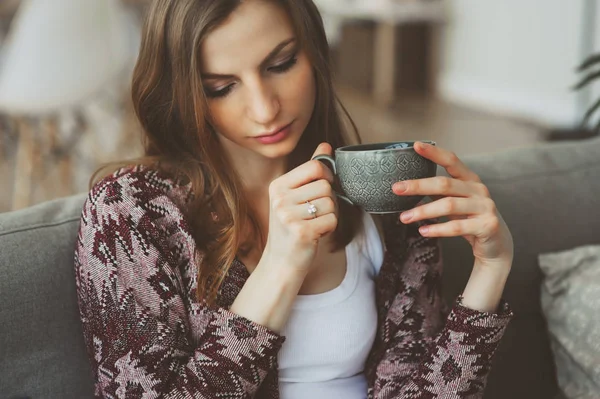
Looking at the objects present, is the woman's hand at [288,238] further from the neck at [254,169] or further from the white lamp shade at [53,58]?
the white lamp shade at [53,58]

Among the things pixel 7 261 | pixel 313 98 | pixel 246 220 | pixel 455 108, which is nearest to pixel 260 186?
pixel 246 220

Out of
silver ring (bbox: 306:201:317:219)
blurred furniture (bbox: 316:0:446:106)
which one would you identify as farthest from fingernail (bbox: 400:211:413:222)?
blurred furniture (bbox: 316:0:446:106)

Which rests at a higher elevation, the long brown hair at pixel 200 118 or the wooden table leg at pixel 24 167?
the long brown hair at pixel 200 118

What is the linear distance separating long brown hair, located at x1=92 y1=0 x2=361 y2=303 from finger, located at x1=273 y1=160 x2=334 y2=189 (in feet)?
0.66

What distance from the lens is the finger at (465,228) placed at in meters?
0.86

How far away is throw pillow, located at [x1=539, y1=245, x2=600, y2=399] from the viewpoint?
1.19 meters

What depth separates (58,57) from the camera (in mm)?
2781

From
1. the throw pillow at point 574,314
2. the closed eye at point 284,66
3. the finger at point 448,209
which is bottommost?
the throw pillow at point 574,314

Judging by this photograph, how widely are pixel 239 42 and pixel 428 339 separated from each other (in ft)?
1.84

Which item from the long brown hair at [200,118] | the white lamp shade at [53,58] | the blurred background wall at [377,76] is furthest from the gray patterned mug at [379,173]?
the white lamp shade at [53,58]

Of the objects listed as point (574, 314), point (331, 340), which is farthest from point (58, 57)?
point (574, 314)

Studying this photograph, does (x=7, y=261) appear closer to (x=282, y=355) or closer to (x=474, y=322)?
(x=282, y=355)

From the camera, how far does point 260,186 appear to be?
45.1 inches

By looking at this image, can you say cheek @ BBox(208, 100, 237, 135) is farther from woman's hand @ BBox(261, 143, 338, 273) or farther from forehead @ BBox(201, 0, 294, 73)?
woman's hand @ BBox(261, 143, 338, 273)
